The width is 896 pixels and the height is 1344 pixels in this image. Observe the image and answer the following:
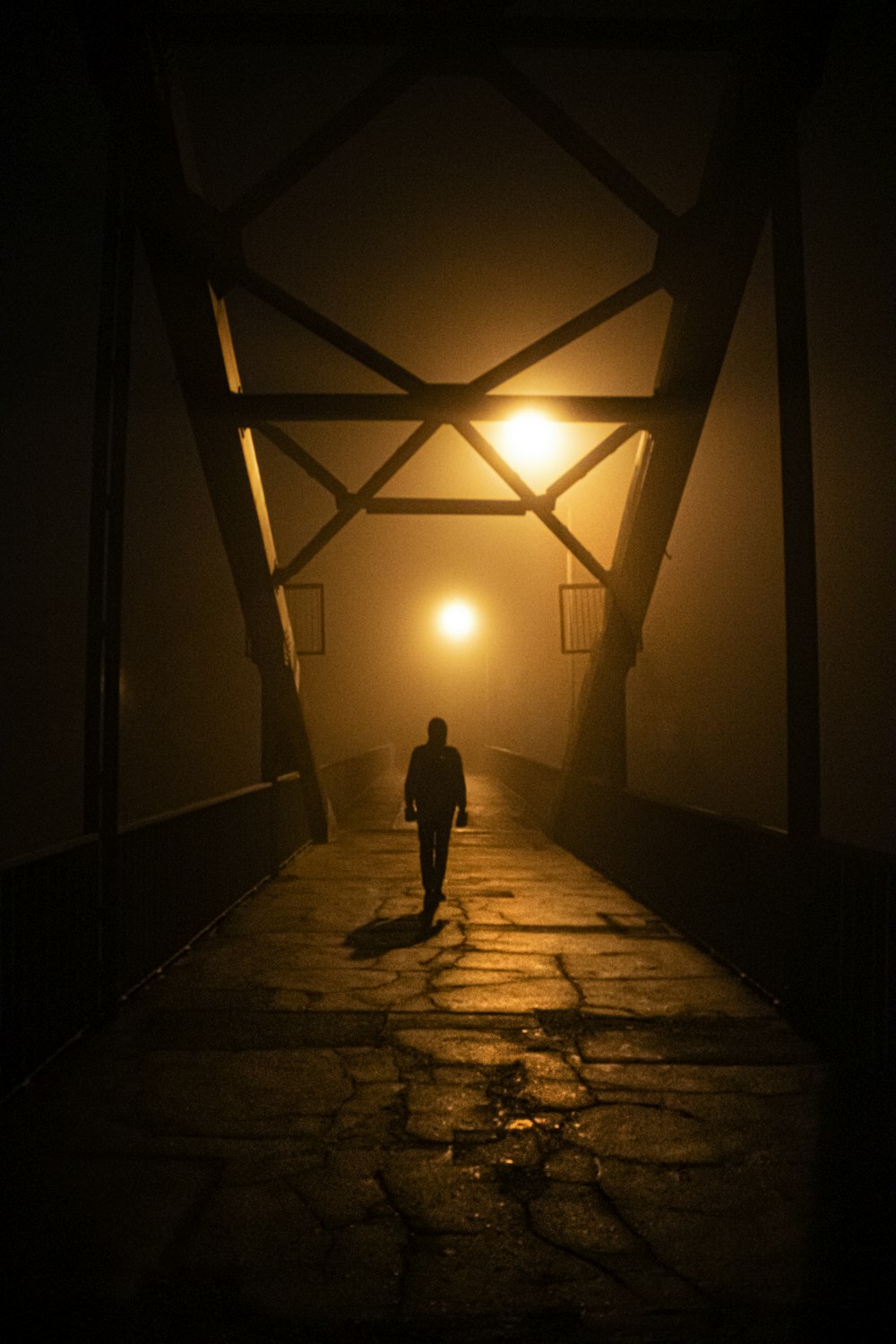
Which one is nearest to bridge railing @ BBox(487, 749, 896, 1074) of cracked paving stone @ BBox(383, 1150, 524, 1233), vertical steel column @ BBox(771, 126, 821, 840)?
vertical steel column @ BBox(771, 126, 821, 840)

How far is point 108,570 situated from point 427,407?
3.45m

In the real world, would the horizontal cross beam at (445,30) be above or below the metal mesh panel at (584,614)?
above

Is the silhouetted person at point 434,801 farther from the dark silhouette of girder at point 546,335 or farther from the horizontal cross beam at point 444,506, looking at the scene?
the dark silhouette of girder at point 546,335

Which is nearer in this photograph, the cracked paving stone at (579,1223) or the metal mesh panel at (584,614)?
the cracked paving stone at (579,1223)

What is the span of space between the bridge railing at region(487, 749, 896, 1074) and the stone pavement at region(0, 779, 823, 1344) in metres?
0.25

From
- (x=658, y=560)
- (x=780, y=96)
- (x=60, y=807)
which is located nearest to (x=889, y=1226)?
(x=60, y=807)

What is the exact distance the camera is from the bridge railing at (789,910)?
5035mm

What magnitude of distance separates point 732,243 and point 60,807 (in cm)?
627

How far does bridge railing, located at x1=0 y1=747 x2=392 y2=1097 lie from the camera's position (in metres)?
4.75

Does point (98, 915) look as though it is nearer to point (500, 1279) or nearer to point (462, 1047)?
point (462, 1047)

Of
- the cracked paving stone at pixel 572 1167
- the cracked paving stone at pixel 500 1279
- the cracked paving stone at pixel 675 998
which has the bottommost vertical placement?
the cracked paving stone at pixel 675 998

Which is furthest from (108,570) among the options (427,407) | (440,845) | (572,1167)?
(440,845)

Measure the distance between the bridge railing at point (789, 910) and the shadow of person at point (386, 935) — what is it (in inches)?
85.0

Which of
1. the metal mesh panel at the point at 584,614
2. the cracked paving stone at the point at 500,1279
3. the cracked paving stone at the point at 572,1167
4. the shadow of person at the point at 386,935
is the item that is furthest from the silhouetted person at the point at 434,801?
the cracked paving stone at the point at 500,1279
